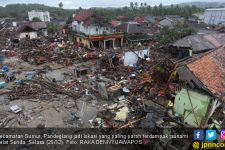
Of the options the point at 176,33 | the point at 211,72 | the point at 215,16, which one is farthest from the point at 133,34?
the point at 215,16

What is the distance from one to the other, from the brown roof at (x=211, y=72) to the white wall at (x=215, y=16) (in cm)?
4612

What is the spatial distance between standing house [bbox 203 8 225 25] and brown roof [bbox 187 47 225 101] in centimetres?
4605

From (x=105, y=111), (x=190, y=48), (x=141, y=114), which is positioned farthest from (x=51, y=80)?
(x=190, y=48)

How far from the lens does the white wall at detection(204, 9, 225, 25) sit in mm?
50503

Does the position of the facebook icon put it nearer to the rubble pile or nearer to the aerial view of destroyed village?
the aerial view of destroyed village

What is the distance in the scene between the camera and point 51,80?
17.1m

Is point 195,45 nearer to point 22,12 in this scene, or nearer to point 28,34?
point 28,34

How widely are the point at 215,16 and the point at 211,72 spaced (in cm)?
5150

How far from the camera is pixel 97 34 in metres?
28.7

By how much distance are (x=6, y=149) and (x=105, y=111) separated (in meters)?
5.56

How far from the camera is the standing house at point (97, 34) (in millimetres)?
28330

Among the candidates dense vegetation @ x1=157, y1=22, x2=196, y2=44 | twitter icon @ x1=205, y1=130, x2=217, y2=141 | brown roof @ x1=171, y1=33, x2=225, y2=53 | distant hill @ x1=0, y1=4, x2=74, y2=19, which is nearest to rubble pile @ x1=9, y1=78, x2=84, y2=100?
twitter icon @ x1=205, y1=130, x2=217, y2=141

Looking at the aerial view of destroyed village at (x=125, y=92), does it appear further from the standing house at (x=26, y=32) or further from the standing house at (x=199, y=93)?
the standing house at (x=26, y=32)

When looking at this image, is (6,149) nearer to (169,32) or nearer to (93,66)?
(93,66)
